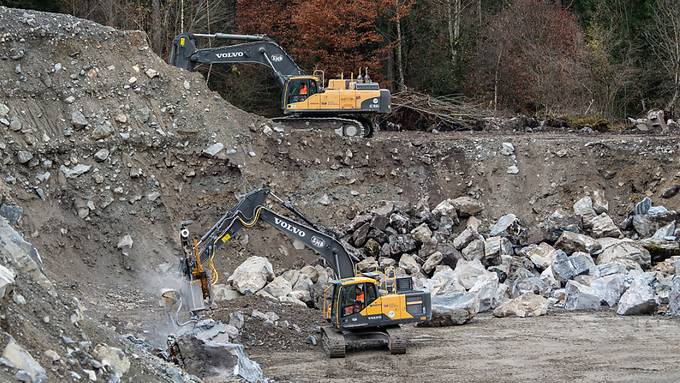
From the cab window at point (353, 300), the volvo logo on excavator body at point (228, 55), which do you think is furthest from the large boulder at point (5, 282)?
the volvo logo on excavator body at point (228, 55)

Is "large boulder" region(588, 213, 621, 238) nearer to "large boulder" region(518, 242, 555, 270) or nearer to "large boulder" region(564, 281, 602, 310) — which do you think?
"large boulder" region(518, 242, 555, 270)

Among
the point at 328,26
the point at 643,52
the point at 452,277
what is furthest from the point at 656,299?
the point at 643,52

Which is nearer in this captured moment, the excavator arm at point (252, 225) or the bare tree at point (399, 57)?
the excavator arm at point (252, 225)

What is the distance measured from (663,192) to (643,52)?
13845 mm

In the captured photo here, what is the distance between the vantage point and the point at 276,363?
16.0 m

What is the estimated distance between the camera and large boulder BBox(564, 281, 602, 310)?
64.7ft

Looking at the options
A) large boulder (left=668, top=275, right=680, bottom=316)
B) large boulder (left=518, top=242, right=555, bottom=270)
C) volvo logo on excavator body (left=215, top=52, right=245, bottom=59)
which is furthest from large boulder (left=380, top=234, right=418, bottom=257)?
volvo logo on excavator body (left=215, top=52, right=245, bottom=59)

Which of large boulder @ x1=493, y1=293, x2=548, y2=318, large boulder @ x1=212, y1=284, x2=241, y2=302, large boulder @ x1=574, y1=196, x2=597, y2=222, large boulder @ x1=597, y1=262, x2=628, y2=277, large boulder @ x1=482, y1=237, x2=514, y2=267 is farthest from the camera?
large boulder @ x1=574, y1=196, x2=597, y2=222

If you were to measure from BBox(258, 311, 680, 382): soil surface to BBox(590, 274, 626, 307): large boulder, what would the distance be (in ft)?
3.69

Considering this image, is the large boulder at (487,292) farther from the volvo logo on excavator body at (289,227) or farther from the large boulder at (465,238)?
the volvo logo on excavator body at (289,227)

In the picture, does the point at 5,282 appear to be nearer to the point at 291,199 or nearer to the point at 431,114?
the point at 291,199

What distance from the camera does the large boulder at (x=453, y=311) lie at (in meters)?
18.7

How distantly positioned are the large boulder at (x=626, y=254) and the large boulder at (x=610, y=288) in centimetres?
113

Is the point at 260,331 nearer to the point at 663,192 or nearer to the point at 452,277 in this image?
the point at 452,277
